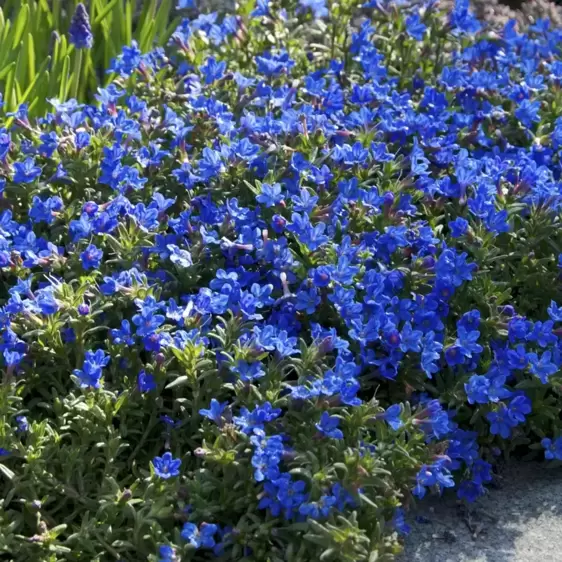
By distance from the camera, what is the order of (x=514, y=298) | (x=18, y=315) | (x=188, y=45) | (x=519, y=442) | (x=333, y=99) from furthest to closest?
(x=188, y=45)
(x=333, y=99)
(x=514, y=298)
(x=519, y=442)
(x=18, y=315)

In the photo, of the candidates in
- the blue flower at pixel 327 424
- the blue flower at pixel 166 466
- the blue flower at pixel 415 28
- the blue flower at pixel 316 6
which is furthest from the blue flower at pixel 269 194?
the blue flower at pixel 316 6

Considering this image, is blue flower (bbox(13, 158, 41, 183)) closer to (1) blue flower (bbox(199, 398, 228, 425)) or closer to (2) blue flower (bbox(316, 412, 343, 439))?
(1) blue flower (bbox(199, 398, 228, 425))

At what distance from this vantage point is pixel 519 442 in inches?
118

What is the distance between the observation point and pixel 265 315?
117 inches

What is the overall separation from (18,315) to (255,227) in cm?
78

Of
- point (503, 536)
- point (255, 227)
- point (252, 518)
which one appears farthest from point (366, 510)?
point (255, 227)

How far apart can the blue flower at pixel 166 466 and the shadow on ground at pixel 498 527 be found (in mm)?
674

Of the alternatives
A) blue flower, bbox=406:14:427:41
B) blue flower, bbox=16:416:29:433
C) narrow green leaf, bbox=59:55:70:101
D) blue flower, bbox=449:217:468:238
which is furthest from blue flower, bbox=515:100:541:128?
blue flower, bbox=16:416:29:433

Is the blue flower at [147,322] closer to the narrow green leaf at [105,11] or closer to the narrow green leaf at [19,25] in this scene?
the narrow green leaf at [19,25]

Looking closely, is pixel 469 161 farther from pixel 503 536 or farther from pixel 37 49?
pixel 37 49

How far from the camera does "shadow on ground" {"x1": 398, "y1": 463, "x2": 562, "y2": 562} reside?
2.69m

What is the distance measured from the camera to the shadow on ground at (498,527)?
8.82 feet

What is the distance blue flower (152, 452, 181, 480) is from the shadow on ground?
26.5 inches

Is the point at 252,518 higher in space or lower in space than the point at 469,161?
lower
